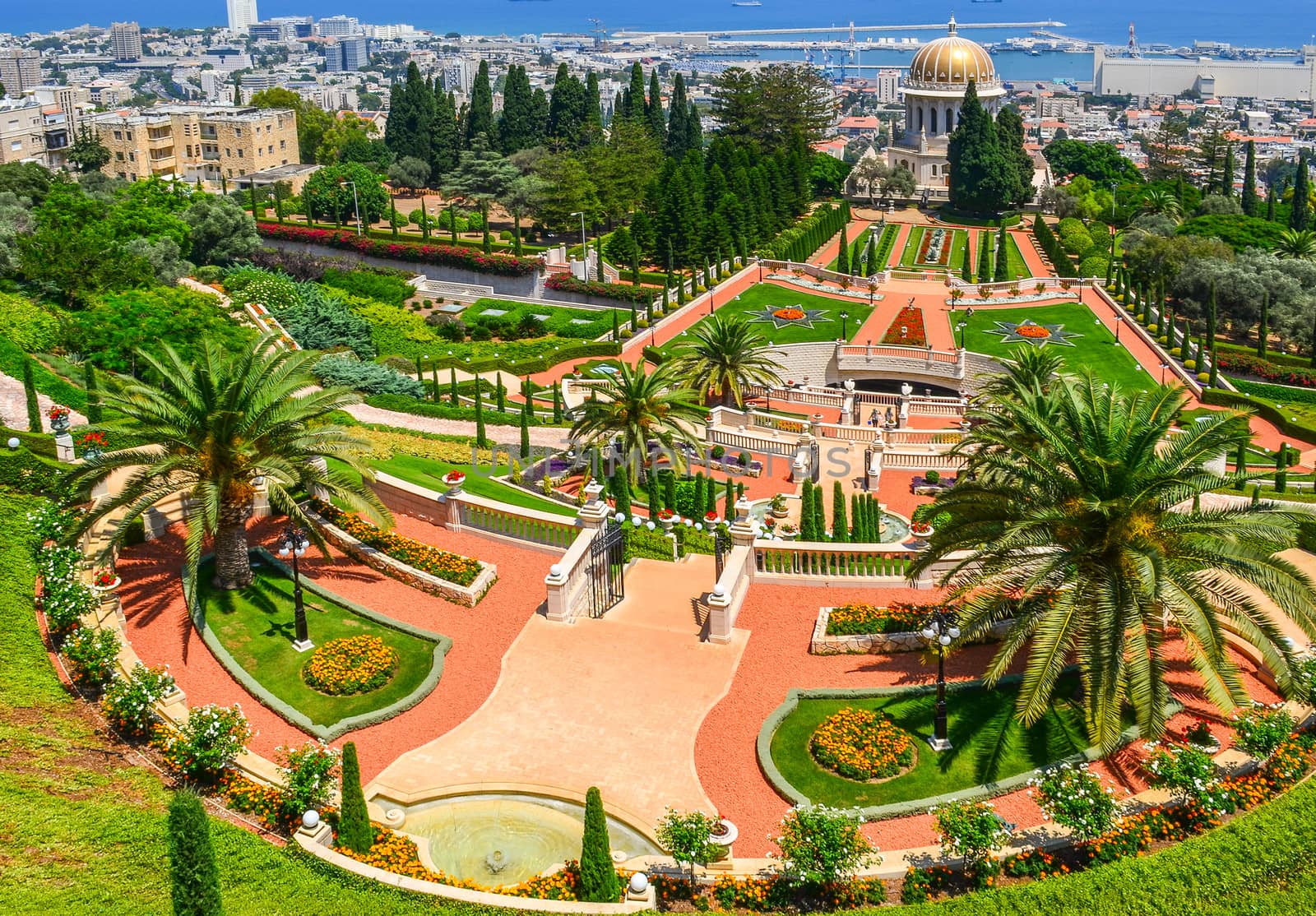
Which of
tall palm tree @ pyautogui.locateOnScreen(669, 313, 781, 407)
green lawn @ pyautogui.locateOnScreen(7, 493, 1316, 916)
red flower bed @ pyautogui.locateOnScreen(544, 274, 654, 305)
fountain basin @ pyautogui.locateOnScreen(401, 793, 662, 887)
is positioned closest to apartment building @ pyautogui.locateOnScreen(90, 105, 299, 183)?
red flower bed @ pyautogui.locateOnScreen(544, 274, 654, 305)

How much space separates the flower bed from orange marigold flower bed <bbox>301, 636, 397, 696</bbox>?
3.28 metres

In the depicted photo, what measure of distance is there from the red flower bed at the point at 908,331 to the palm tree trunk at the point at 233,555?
46.5 metres

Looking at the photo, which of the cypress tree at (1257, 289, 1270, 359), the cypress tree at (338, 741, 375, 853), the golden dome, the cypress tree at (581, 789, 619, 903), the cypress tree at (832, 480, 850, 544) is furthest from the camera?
the golden dome

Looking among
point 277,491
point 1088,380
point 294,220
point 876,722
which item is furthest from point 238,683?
point 294,220

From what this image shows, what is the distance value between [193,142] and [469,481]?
3923 inches

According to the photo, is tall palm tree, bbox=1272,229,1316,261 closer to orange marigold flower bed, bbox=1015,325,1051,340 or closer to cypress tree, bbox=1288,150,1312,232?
cypress tree, bbox=1288,150,1312,232

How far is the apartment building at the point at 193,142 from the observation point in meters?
125

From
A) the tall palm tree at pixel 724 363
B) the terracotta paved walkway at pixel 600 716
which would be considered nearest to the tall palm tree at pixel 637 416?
the terracotta paved walkway at pixel 600 716

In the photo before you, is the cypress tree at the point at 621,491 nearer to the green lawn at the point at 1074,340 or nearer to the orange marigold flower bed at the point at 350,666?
the orange marigold flower bed at the point at 350,666

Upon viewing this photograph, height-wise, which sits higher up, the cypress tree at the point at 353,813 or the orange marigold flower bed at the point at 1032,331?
the cypress tree at the point at 353,813

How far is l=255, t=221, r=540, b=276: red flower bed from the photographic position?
86000mm

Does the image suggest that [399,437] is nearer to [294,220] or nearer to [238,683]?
[238,683]

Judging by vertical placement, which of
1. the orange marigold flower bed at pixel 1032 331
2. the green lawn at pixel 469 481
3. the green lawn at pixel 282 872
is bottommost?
the orange marigold flower bed at pixel 1032 331

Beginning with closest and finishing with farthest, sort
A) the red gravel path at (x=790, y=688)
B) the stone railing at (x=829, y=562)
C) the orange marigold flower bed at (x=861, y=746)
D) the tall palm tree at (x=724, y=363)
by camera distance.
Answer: the red gravel path at (x=790, y=688) < the orange marigold flower bed at (x=861, y=746) < the stone railing at (x=829, y=562) < the tall palm tree at (x=724, y=363)
